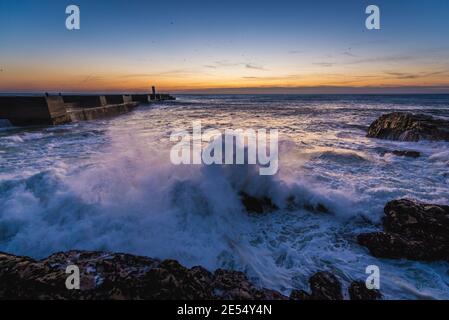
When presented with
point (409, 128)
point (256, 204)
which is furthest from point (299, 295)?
point (409, 128)

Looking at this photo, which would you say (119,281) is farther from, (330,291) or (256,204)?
(256,204)

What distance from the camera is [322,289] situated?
9.57 feet

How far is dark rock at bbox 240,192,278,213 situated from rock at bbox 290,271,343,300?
1902 millimetres

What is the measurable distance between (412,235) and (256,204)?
261cm

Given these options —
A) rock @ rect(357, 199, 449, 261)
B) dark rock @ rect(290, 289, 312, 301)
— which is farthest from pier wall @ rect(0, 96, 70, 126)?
rock @ rect(357, 199, 449, 261)

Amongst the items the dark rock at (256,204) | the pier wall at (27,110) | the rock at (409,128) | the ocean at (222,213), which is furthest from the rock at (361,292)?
the pier wall at (27,110)

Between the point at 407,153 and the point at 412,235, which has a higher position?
the point at 407,153

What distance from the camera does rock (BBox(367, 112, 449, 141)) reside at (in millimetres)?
10512

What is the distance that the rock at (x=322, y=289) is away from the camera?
2795mm

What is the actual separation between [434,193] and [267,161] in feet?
12.4

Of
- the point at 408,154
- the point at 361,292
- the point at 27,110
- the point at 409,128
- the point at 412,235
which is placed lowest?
the point at 361,292

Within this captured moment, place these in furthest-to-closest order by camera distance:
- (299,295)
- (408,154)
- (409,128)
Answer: (409,128) → (408,154) → (299,295)

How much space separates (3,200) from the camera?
15.3ft

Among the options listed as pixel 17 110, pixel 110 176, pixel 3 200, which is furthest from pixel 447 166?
pixel 17 110
